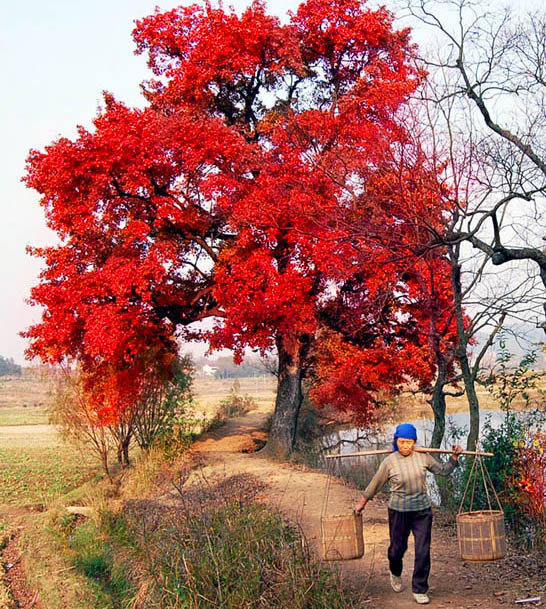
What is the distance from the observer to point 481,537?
282 inches

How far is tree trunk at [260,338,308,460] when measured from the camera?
60.0 feet

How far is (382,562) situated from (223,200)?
29.5 feet

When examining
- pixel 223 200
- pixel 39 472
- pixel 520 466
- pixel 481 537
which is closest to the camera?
pixel 481 537

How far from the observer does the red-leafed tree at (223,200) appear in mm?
15477

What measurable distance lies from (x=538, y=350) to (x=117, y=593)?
6598mm

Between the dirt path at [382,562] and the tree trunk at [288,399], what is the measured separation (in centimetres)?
141

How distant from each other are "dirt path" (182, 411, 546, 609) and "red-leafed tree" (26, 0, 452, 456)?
313 centimetres

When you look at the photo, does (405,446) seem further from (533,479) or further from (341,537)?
(533,479)

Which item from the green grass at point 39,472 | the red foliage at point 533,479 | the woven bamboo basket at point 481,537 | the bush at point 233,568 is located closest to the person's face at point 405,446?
the woven bamboo basket at point 481,537

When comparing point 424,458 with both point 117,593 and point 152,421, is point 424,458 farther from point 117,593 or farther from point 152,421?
point 152,421

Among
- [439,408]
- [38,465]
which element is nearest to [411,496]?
[439,408]

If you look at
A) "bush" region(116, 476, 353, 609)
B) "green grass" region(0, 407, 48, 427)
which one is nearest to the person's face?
"bush" region(116, 476, 353, 609)

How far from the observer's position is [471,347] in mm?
17453

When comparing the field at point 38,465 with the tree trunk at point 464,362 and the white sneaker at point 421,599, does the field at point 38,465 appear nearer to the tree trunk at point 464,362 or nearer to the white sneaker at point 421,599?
the tree trunk at point 464,362
